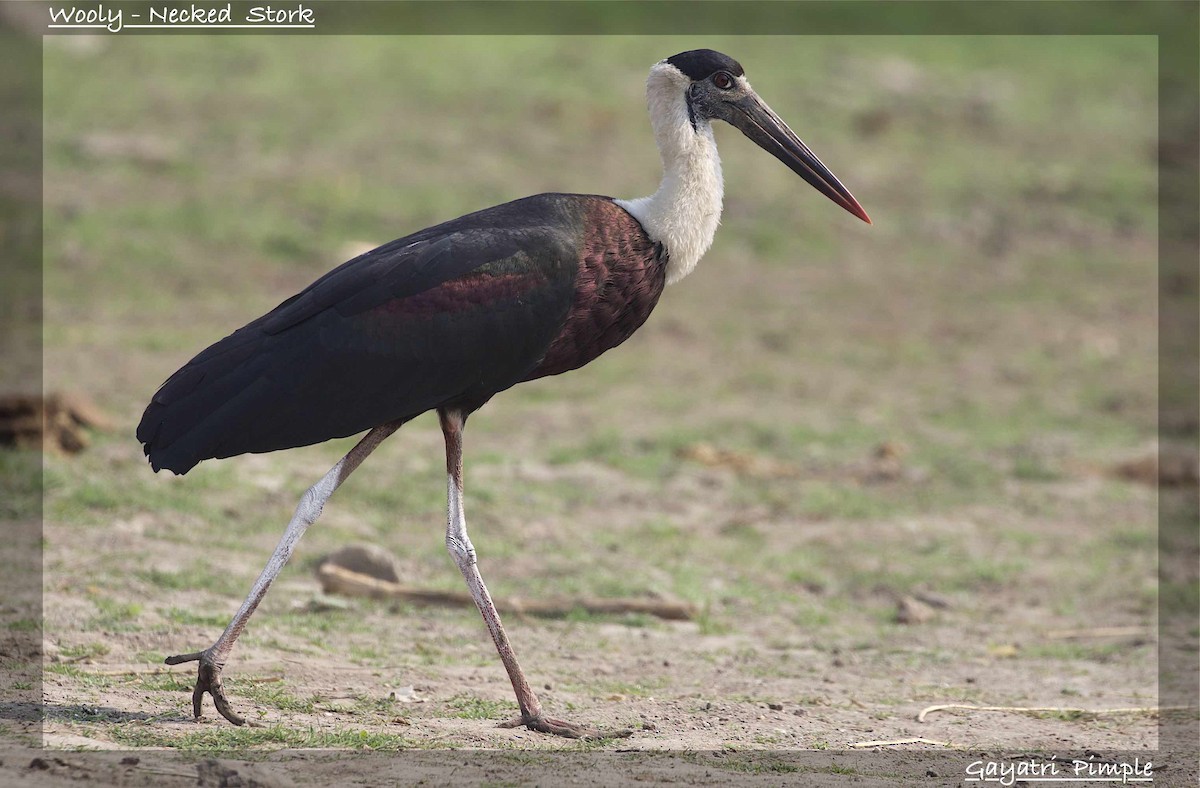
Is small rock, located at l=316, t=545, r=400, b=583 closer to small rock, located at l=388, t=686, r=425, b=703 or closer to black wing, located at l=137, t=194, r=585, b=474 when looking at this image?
small rock, located at l=388, t=686, r=425, b=703

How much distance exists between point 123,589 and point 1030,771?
3802mm

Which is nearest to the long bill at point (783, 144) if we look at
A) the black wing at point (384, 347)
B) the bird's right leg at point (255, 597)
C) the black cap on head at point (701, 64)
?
Result: the black cap on head at point (701, 64)

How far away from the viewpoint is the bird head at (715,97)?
583 cm

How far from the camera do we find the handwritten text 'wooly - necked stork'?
5.16 meters

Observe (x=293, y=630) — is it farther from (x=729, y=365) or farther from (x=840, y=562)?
(x=729, y=365)

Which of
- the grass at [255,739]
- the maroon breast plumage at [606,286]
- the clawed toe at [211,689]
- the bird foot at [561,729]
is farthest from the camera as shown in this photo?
the maroon breast plumage at [606,286]

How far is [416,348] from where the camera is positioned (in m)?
5.22

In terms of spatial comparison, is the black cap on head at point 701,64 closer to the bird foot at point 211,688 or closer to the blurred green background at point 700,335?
the blurred green background at point 700,335

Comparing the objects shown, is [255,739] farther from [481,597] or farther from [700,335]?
[700,335]

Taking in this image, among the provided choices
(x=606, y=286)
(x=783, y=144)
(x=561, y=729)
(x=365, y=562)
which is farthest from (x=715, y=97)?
(x=365, y=562)

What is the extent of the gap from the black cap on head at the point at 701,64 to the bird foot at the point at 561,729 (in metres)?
2.49

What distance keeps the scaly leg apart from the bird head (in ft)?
4.96

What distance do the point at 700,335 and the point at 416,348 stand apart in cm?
757

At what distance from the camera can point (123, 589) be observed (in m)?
6.50
